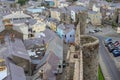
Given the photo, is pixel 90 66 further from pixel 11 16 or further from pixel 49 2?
pixel 49 2

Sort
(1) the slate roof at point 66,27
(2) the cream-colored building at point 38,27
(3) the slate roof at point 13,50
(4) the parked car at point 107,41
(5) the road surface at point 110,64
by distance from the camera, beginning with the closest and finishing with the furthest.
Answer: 1. (3) the slate roof at point 13,50
2. (5) the road surface at point 110,64
3. (2) the cream-colored building at point 38,27
4. (4) the parked car at point 107,41
5. (1) the slate roof at point 66,27

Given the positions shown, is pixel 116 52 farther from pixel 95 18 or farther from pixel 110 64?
pixel 95 18

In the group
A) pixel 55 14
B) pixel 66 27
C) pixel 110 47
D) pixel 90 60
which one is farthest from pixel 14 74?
pixel 55 14

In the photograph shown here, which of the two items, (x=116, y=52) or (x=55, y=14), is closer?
(x=116, y=52)

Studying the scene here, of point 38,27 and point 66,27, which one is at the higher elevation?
point 38,27

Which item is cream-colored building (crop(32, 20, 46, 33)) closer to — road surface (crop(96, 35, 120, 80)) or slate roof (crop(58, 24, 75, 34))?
slate roof (crop(58, 24, 75, 34))

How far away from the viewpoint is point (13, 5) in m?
85.6

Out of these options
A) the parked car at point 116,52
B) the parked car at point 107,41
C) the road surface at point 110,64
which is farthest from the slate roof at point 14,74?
the parked car at point 107,41

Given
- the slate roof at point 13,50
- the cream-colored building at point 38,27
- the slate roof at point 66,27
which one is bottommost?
the slate roof at point 66,27

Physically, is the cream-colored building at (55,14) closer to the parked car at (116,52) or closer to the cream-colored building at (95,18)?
the cream-colored building at (95,18)

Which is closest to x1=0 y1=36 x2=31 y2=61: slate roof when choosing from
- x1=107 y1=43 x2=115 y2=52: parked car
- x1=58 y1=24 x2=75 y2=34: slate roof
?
x1=107 y1=43 x2=115 y2=52: parked car

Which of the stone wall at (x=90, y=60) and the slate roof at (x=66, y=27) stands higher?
the stone wall at (x=90, y=60)

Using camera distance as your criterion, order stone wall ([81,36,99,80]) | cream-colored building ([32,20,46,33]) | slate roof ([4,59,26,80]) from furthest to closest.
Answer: cream-colored building ([32,20,46,33]), slate roof ([4,59,26,80]), stone wall ([81,36,99,80])

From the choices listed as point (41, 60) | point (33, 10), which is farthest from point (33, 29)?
point (33, 10)
